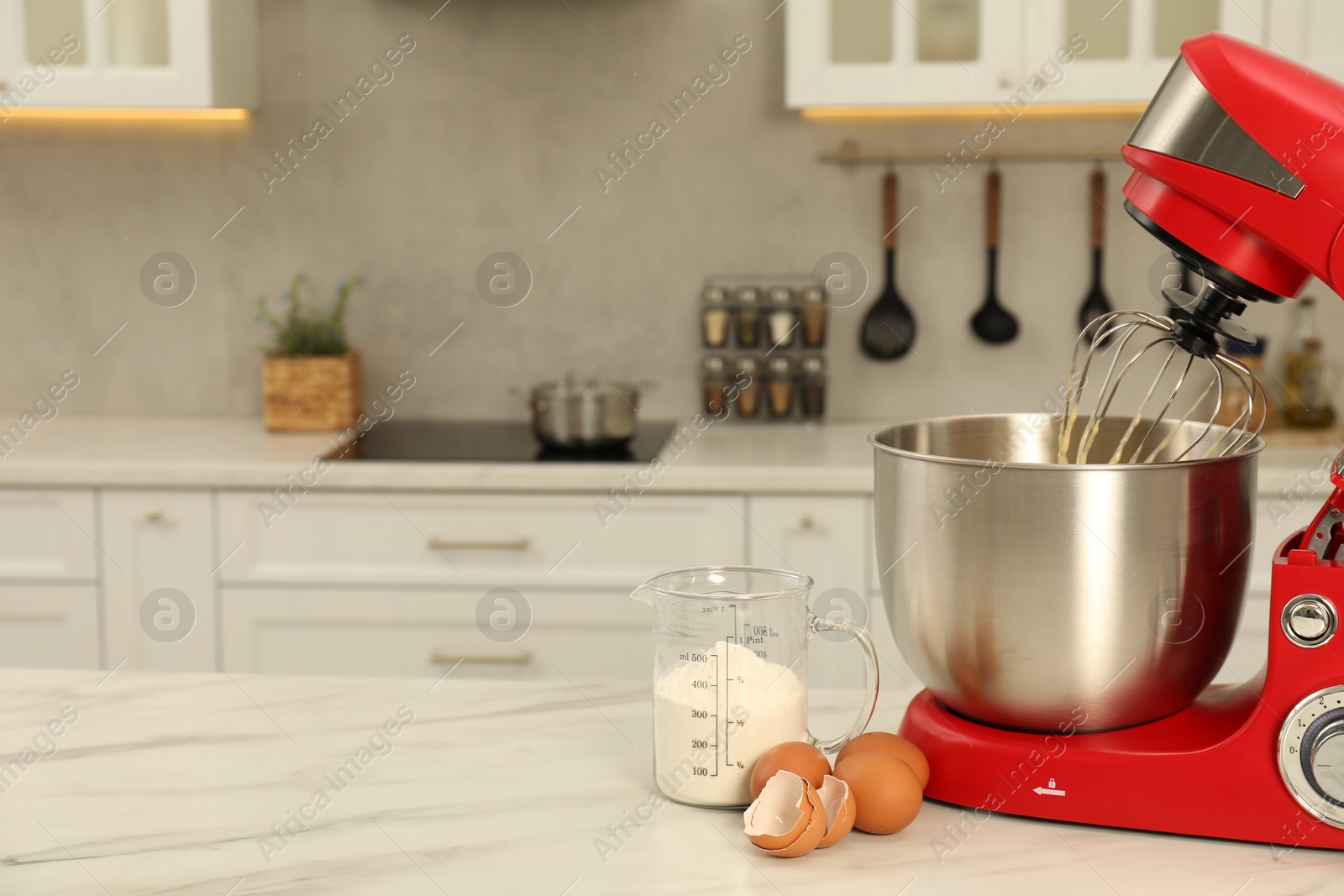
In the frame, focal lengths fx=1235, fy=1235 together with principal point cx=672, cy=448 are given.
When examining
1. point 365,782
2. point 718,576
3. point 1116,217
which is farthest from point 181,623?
point 1116,217

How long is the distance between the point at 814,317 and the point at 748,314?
0.13m

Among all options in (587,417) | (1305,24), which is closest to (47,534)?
(587,417)

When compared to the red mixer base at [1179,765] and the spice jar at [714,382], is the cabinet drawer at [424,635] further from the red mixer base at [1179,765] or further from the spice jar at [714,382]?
the red mixer base at [1179,765]

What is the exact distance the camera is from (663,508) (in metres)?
2.06

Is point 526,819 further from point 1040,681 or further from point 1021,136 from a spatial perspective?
point 1021,136

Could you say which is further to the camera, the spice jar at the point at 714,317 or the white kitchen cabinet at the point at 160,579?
the spice jar at the point at 714,317

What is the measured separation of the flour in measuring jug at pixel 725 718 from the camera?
0.76 m

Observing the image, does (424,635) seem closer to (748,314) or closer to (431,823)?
(748,314)

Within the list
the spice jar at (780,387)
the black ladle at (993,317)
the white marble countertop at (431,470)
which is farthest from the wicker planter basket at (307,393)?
the black ladle at (993,317)

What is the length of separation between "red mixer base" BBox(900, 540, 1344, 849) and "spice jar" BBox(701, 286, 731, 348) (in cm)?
172

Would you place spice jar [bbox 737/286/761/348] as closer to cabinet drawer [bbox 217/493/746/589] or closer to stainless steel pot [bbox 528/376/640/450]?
stainless steel pot [bbox 528/376/640/450]

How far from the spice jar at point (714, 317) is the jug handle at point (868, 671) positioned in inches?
66.1

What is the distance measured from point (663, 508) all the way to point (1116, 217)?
1.16 meters

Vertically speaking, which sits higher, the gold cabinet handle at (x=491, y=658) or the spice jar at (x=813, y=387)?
the spice jar at (x=813, y=387)
